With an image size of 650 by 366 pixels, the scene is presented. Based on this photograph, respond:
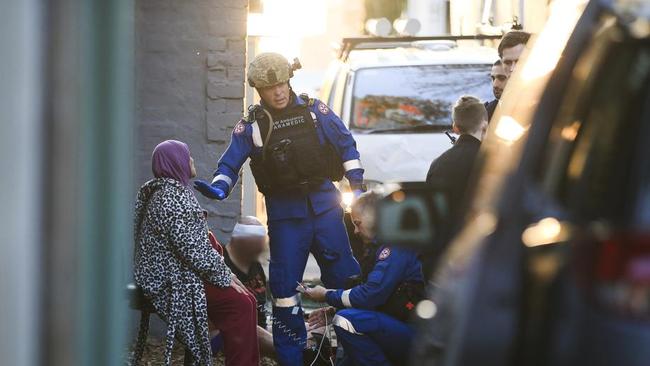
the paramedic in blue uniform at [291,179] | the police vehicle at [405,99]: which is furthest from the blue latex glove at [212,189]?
the police vehicle at [405,99]

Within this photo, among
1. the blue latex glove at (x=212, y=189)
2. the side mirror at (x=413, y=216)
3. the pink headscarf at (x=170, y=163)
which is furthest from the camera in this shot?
the blue latex glove at (x=212, y=189)

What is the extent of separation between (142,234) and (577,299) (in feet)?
16.3

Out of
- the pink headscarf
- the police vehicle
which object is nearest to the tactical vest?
the pink headscarf

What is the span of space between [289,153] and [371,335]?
148cm

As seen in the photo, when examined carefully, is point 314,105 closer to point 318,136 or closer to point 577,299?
point 318,136

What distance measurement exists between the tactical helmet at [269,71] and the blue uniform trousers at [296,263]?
2.34 ft

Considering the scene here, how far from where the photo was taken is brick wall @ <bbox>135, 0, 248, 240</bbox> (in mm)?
9133

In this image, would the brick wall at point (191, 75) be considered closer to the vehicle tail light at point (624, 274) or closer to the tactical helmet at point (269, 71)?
the tactical helmet at point (269, 71)

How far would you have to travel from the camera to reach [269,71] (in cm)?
807

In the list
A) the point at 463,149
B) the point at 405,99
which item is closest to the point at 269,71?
the point at 463,149

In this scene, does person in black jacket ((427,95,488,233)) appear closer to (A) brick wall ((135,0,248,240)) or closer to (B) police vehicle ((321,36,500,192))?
(A) brick wall ((135,0,248,240))

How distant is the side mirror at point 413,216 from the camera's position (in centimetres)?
364

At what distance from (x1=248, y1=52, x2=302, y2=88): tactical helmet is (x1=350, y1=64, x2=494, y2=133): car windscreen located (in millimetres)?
2874

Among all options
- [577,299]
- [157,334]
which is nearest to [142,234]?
[157,334]
